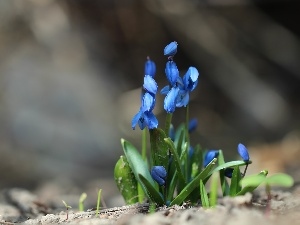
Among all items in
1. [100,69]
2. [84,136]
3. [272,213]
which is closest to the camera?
[272,213]

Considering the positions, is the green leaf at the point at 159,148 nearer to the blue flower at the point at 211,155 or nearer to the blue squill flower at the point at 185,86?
the blue squill flower at the point at 185,86

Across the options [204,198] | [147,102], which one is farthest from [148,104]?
[204,198]

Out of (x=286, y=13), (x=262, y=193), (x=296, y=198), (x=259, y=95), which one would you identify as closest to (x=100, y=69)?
(x=259, y=95)

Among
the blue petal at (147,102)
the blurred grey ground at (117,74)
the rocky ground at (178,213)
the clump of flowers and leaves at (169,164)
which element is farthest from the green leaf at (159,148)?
the blurred grey ground at (117,74)

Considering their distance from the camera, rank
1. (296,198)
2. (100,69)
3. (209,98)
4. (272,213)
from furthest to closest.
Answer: (209,98), (100,69), (296,198), (272,213)

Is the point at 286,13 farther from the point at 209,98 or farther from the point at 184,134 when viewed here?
the point at 184,134

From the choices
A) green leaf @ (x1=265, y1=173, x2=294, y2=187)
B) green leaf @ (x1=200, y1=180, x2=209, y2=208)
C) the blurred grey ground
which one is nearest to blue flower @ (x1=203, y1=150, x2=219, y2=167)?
green leaf @ (x1=200, y1=180, x2=209, y2=208)

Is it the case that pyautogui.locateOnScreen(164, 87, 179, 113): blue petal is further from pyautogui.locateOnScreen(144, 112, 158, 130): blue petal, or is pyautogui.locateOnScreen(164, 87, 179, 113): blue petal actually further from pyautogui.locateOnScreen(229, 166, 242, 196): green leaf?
pyautogui.locateOnScreen(229, 166, 242, 196): green leaf

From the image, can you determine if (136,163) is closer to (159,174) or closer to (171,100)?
(159,174)
